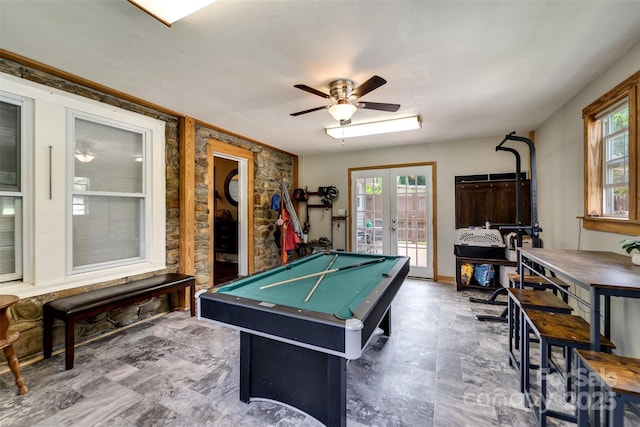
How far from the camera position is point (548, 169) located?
3564 millimetres

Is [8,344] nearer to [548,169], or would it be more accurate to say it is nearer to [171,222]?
[171,222]

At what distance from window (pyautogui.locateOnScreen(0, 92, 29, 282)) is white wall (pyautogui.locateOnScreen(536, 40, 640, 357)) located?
4976 mm

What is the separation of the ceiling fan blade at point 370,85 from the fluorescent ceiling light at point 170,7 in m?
1.19

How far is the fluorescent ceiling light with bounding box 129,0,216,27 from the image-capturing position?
1.50 metres

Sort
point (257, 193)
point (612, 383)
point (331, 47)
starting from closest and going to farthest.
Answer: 1. point (612, 383)
2. point (331, 47)
3. point (257, 193)

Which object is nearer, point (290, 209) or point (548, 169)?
point (548, 169)

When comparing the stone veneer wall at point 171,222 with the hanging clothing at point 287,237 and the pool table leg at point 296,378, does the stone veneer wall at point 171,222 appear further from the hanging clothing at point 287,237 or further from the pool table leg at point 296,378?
the pool table leg at point 296,378

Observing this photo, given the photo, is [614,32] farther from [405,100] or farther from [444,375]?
[444,375]

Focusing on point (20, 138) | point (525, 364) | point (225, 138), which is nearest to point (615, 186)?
point (525, 364)

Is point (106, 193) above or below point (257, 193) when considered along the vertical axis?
below

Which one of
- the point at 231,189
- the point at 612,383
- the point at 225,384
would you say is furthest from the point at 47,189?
the point at 231,189

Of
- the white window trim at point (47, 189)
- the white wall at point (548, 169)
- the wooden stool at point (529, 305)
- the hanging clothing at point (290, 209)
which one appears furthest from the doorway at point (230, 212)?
the wooden stool at point (529, 305)

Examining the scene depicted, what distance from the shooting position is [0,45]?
6.61ft

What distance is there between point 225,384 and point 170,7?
2.58m
